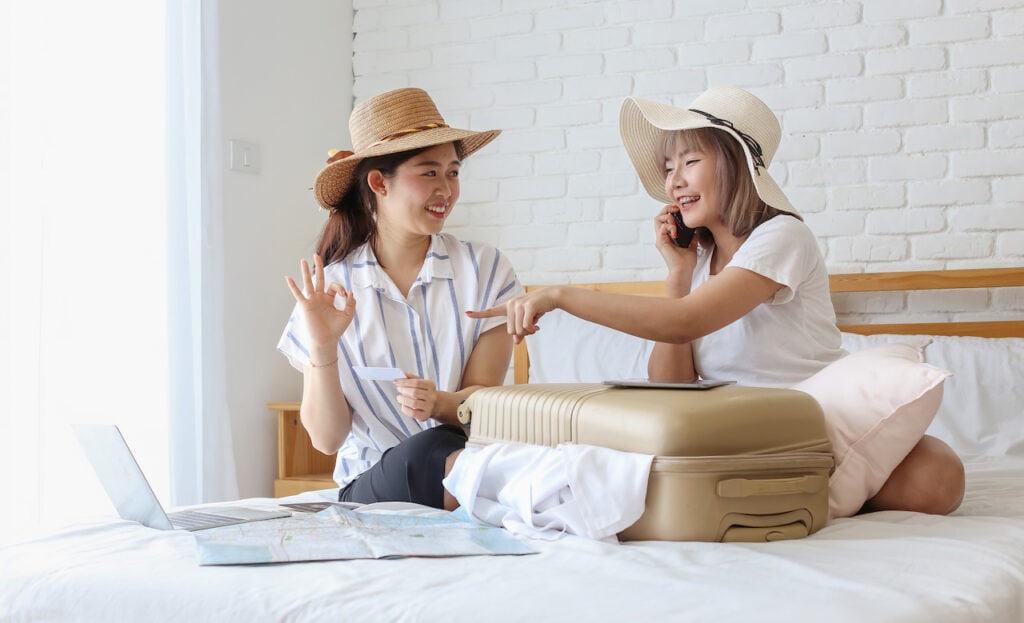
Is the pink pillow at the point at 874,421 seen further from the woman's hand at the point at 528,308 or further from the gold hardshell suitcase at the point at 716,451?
the woman's hand at the point at 528,308

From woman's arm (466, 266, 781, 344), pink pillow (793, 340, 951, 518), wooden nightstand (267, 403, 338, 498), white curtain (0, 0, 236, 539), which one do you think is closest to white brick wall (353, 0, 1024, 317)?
wooden nightstand (267, 403, 338, 498)

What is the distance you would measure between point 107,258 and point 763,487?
1735 millimetres

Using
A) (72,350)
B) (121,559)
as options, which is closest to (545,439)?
(121,559)

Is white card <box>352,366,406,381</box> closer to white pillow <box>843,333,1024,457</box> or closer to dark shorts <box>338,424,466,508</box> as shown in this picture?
dark shorts <box>338,424,466,508</box>

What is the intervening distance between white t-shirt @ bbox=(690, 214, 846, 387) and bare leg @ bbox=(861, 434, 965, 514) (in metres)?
0.25

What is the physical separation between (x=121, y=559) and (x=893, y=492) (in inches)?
40.1

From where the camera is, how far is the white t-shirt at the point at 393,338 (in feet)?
6.09

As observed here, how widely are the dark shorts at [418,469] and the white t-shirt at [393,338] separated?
0.25 meters

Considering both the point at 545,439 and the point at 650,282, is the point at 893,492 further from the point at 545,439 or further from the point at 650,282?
the point at 650,282

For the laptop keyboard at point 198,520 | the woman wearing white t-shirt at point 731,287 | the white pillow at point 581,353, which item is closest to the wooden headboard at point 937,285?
the white pillow at point 581,353

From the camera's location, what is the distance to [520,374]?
3.09 meters

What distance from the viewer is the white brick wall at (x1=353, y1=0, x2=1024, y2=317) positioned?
2682 mm

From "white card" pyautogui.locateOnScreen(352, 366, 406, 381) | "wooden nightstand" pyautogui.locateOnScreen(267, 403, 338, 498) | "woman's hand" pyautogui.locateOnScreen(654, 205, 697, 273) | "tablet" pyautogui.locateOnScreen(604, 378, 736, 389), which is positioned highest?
"woman's hand" pyautogui.locateOnScreen(654, 205, 697, 273)

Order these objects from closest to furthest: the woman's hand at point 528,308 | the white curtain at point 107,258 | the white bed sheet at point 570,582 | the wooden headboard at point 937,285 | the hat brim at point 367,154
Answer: the white bed sheet at point 570,582
the woman's hand at point 528,308
the hat brim at point 367,154
the white curtain at point 107,258
the wooden headboard at point 937,285
